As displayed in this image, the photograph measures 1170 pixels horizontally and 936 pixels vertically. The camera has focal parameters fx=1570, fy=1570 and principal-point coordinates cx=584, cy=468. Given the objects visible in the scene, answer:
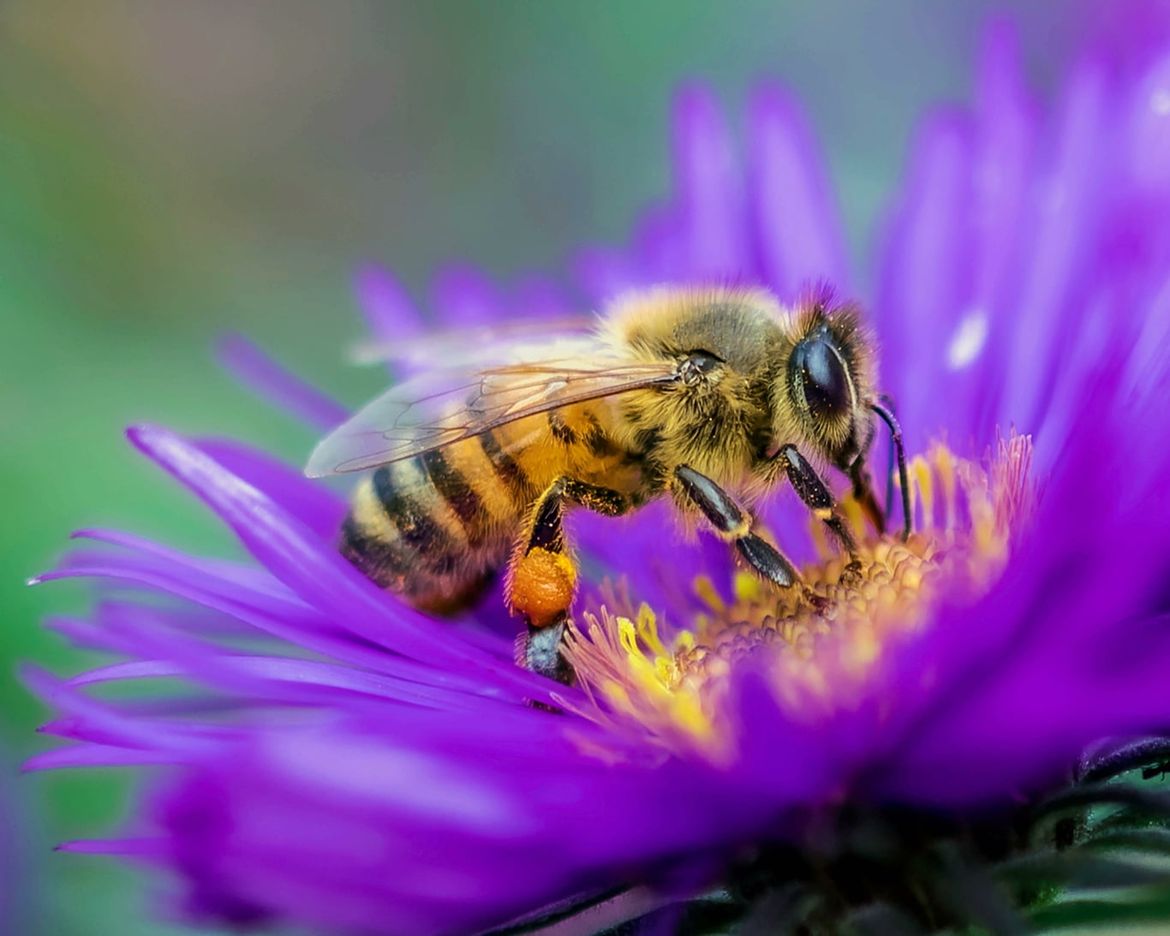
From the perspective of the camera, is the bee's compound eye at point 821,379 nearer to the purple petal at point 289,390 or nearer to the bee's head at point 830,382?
the bee's head at point 830,382

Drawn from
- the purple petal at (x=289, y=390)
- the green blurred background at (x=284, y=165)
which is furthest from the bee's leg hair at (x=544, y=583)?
the green blurred background at (x=284, y=165)

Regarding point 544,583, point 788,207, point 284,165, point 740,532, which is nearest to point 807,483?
point 740,532

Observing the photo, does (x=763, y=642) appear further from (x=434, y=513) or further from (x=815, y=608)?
(x=434, y=513)

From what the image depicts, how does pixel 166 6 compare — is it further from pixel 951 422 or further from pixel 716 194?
pixel 951 422

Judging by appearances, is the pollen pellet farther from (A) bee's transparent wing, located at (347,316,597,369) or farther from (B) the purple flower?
(A) bee's transparent wing, located at (347,316,597,369)

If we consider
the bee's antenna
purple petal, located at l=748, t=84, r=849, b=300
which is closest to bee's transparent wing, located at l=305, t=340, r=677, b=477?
the bee's antenna

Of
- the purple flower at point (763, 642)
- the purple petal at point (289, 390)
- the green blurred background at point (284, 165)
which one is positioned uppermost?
the green blurred background at point (284, 165)
